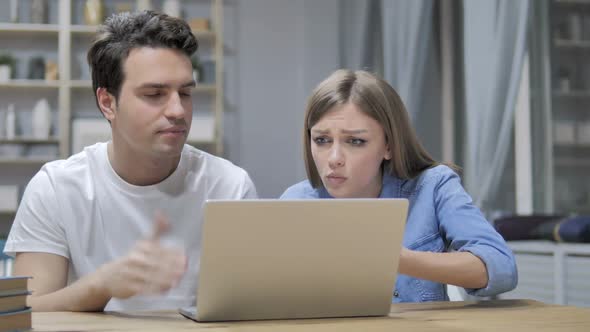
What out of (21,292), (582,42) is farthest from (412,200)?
(582,42)

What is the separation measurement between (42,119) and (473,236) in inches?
161

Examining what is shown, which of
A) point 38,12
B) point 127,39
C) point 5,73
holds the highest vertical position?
point 38,12

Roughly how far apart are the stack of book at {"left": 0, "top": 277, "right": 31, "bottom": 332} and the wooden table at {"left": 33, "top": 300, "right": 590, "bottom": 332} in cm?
3

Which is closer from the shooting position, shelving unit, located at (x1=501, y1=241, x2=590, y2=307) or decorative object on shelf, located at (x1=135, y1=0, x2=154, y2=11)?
shelving unit, located at (x1=501, y1=241, x2=590, y2=307)

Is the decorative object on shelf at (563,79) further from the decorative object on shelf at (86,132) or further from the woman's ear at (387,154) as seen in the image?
the decorative object on shelf at (86,132)

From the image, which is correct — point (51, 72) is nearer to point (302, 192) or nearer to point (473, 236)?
point (302, 192)

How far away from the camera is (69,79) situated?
5.12 m

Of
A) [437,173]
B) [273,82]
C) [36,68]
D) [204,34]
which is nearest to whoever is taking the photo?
[437,173]

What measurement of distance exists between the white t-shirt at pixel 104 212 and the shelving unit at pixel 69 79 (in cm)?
341

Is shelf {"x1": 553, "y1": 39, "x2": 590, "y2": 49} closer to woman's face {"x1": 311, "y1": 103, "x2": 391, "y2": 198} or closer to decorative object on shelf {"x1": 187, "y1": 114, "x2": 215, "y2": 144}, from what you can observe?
woman's face {"x1": 311, "y1": 103, "x2": 391, "y2": 198}

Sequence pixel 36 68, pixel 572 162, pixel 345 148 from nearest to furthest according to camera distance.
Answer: pixel 345 148 < pixel 572 162 < pixel 36 68

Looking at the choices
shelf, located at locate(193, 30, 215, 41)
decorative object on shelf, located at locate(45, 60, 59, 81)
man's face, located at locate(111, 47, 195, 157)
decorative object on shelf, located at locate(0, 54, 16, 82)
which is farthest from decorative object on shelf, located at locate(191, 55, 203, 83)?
man's face, located at locate(111, 47, 195, 157)

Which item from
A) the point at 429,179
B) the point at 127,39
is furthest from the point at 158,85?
the point at 429,179

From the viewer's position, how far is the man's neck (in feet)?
5.69
